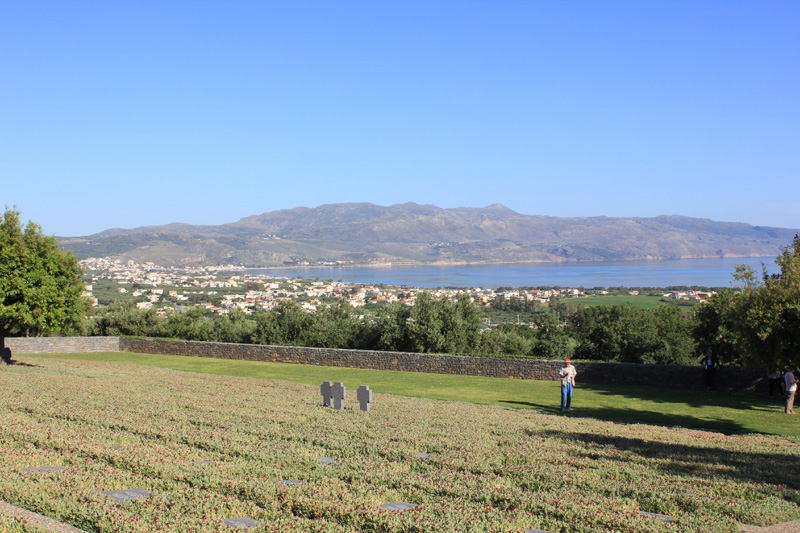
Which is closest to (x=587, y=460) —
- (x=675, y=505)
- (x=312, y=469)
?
(x=675, y=505)

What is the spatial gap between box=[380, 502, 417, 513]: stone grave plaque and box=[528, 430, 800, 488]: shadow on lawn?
382 cm

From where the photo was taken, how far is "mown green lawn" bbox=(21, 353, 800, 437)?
1500cm

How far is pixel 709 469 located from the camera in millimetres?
8180

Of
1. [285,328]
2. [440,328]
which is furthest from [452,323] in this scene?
[285,328]

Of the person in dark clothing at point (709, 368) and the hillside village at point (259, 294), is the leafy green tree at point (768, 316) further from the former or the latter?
the hillside village at point (259, 294)

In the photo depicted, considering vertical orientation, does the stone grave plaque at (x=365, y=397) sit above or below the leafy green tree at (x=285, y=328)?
above

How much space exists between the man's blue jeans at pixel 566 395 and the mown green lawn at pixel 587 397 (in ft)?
0.97

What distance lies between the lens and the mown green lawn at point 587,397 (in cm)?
1500

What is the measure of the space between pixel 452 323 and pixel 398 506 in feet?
82.2

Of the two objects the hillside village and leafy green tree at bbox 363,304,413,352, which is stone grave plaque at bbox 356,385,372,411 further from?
the hillside village

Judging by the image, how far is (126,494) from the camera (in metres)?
6.26

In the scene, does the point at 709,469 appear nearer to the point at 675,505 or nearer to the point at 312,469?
the point at 675,505

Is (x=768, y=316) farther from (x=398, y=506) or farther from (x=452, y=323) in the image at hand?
(x=452, y=323)

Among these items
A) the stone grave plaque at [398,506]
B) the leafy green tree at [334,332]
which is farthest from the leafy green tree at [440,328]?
the stone grave plaque at [398,506]
